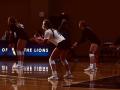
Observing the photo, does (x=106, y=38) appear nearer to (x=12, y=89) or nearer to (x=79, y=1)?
(x=79, y=1)

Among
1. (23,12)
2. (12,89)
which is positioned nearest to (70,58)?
(23,12)

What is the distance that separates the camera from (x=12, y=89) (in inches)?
463

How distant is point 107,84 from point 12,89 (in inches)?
107

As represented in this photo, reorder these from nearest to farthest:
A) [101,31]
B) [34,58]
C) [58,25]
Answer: [34,58], [58,25], [101,31]

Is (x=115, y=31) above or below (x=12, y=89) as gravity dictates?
above

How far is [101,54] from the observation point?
78.0ft

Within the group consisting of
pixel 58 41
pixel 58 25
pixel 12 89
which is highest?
pixel 58 25

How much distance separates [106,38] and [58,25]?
314 cm

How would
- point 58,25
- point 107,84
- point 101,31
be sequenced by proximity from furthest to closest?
point 101,31
point 58,25
point 107,84

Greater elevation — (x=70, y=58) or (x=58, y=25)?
(x=58, y=25)

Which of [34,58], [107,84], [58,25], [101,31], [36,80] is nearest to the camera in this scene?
[107,84]

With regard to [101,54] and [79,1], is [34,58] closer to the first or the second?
[101,54]

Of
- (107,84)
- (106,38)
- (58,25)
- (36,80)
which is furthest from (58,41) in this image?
(106,38)

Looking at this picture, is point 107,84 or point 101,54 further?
point 101,54
